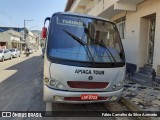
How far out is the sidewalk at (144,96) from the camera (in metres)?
5.50

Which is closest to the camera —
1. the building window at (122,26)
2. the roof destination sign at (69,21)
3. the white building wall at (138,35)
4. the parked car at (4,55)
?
the roof destination sign at (69,21)

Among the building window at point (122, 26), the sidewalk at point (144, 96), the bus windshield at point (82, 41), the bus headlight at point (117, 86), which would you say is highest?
the building window at point (122, 26)

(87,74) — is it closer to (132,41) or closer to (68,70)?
(68,70)

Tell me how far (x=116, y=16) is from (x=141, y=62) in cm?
478

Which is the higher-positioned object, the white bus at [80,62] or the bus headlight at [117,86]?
the white bus at [80,62]

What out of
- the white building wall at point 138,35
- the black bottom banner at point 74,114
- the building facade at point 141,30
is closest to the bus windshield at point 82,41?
the black bottom banner at point 74,114

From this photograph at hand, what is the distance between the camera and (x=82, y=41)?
509cm

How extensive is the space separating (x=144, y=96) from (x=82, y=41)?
2908 millimetres

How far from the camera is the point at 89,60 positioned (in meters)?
4.80

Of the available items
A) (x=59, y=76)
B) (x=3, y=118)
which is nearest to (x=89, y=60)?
(x=59, y=76)

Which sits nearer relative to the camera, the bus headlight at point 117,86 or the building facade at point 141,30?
the bus headlight at point 117,86

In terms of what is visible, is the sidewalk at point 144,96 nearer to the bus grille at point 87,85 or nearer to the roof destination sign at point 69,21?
the bus grille at point 87,85

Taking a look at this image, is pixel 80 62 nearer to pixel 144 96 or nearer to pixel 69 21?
pixel 69 21

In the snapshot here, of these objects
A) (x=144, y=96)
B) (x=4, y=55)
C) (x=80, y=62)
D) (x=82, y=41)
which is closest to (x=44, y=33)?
(x=82, y=41)
